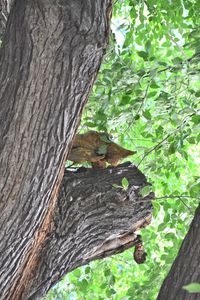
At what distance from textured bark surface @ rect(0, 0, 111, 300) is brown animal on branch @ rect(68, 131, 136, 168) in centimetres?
44

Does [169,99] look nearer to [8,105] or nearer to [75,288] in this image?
[8,105]

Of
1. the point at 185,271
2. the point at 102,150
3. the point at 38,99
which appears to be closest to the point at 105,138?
the point at 102,150

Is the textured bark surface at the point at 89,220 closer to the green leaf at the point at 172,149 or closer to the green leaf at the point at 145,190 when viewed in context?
the green leaf at the point at 145,190

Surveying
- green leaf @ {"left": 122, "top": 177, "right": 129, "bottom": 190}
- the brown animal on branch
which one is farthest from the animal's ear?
green leaf @ {"left": 122, "top": 177, "right": 129, "bottom": 190}

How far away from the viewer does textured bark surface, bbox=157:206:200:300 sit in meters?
1.77

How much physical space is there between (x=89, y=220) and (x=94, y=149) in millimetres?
328

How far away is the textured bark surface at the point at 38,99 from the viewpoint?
2188mm

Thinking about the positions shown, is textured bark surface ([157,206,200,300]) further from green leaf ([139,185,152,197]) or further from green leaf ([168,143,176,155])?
green leaf ([168,143,176,155])

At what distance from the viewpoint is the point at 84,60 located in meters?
2.22

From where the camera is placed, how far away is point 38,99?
2.19 metres

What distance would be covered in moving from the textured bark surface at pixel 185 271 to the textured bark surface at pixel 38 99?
577 millimetres

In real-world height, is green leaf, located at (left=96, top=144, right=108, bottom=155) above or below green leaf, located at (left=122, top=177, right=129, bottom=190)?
above

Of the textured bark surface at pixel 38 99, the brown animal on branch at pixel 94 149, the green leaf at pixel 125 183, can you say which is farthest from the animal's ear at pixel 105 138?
the textured bark surface at pixel 38 99

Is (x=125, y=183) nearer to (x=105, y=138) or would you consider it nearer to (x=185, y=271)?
(x=105, y=138)
